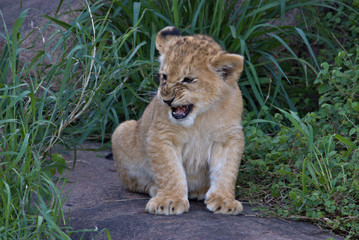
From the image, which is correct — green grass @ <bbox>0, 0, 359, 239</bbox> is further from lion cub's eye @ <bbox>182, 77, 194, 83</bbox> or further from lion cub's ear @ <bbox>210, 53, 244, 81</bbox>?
lion cub's eye @ <bbox>182, 77, 194, 83</bbox>

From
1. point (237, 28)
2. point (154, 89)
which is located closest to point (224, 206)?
point (154, 89)

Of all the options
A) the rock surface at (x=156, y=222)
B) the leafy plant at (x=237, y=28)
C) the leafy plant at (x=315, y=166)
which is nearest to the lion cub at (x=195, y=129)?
the rock surface at (x=156, y=222)

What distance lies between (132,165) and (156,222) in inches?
43.7

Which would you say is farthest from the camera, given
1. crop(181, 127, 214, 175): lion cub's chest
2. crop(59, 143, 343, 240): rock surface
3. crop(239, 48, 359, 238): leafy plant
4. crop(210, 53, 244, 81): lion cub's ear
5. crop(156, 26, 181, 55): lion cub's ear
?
crop(156, 26, 181, 55): lion cub's ear

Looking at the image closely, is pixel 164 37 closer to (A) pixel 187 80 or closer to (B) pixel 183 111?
(A) pixel 187 80

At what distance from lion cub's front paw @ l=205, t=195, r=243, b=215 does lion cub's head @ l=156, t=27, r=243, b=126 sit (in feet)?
2.09

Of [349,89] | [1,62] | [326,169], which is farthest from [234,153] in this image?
[1,62]

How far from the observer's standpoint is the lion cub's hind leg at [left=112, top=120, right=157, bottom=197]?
5211 mm

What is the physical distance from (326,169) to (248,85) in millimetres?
2694

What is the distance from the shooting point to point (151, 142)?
479 cm

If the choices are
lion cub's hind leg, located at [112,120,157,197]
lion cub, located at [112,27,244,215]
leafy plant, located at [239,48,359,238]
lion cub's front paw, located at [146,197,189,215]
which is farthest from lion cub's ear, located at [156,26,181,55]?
lion cub's front paw, located at [146,197,189,215]

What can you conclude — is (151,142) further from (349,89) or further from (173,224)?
(349,89)

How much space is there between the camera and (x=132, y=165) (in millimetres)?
5285

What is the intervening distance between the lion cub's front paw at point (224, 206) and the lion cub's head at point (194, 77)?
638mm
